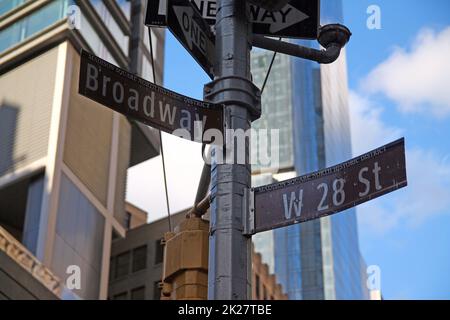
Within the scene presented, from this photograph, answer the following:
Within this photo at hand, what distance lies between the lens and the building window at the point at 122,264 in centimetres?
6444

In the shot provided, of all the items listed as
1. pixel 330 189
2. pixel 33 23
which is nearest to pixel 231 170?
pixel 330 189

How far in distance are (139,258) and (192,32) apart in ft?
192

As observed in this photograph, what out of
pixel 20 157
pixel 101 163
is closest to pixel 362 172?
pixel 20 157

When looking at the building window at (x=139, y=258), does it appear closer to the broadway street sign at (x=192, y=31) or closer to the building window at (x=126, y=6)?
the building window at (x=126, y=6)

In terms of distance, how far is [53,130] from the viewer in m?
50.6

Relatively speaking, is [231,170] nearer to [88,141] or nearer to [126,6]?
[88,141]

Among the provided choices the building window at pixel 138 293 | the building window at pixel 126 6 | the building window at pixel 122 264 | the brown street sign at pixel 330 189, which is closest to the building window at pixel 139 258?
the building window at pixel 122 264

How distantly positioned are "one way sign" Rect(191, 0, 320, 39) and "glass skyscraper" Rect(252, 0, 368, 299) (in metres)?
128

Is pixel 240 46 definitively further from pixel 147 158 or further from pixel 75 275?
pixel 147 158

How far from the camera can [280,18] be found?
7.18 metres

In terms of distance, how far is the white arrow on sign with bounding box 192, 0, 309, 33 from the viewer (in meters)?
7.05

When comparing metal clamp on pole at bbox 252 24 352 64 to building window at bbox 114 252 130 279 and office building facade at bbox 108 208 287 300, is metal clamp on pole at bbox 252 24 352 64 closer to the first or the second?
office building facade at bbox 108 208 287 300

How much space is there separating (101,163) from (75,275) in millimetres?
10217

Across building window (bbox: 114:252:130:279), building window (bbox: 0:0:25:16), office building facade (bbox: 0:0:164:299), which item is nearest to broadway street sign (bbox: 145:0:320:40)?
office building facade (bbox: 0:0:164:299)
